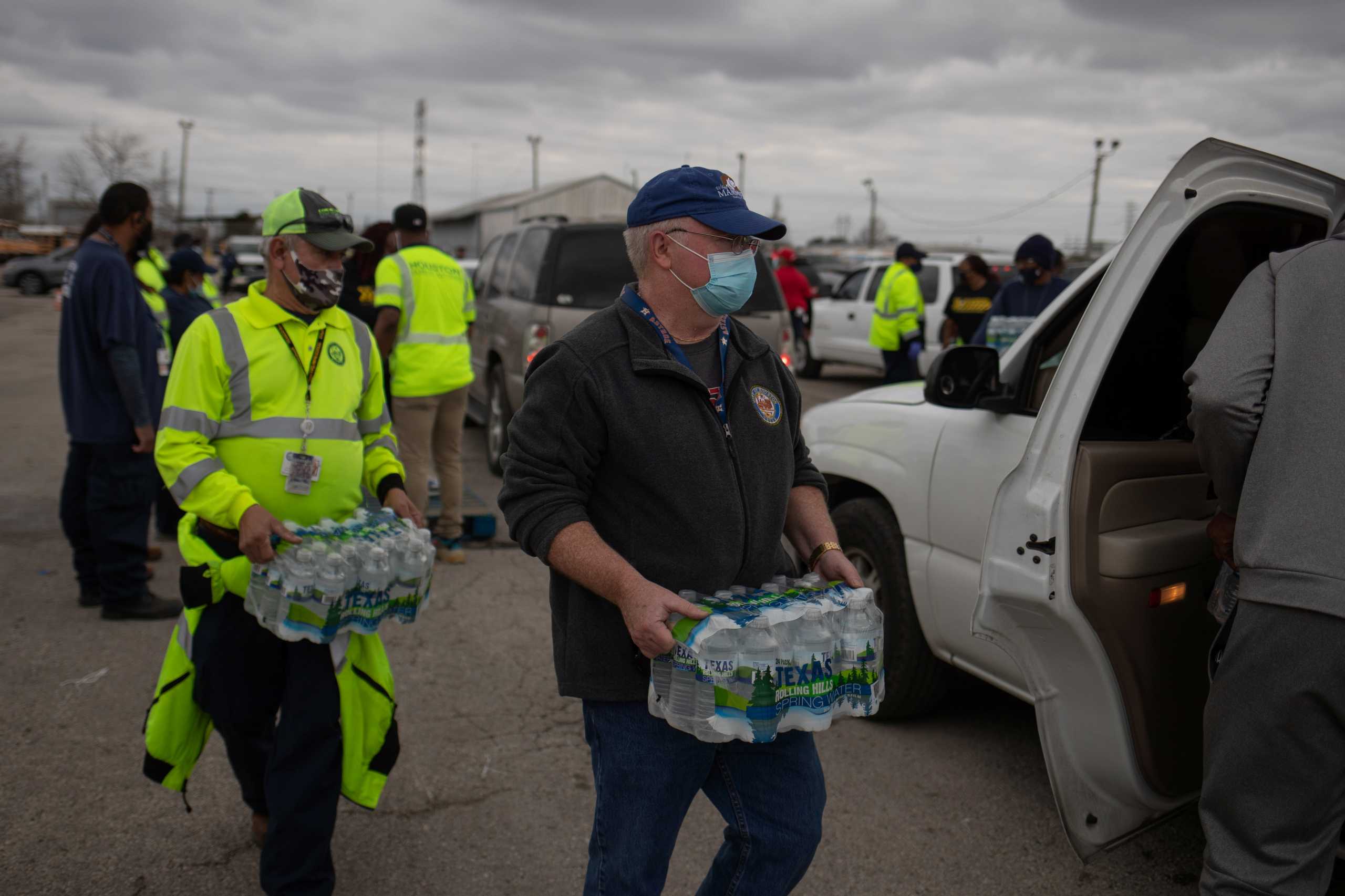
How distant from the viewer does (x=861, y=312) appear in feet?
52.2

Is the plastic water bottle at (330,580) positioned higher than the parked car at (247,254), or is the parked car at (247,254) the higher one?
the parked car at (247,254)

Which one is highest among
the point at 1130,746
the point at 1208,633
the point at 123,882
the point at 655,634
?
the point at 655,634

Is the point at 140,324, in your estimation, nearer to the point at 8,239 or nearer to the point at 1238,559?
the point at 1238,559

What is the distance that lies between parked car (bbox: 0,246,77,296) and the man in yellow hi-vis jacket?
35.2 metres

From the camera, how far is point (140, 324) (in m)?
5.31

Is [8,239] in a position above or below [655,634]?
above

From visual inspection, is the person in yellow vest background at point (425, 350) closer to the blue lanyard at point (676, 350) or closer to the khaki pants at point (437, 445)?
the khaki pants at point (437, 445)

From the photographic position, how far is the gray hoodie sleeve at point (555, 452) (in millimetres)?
2080

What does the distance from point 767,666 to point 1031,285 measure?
6.30 metres

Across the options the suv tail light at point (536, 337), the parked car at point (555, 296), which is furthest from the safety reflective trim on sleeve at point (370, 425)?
the suv tail light at point (536, 337)

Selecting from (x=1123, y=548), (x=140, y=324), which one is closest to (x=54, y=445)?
(x=140, y=324)

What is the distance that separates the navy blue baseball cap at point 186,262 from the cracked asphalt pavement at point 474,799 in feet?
7.94

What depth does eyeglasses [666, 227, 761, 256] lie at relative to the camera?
2.18 m

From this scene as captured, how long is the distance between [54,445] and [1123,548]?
9816 mm
